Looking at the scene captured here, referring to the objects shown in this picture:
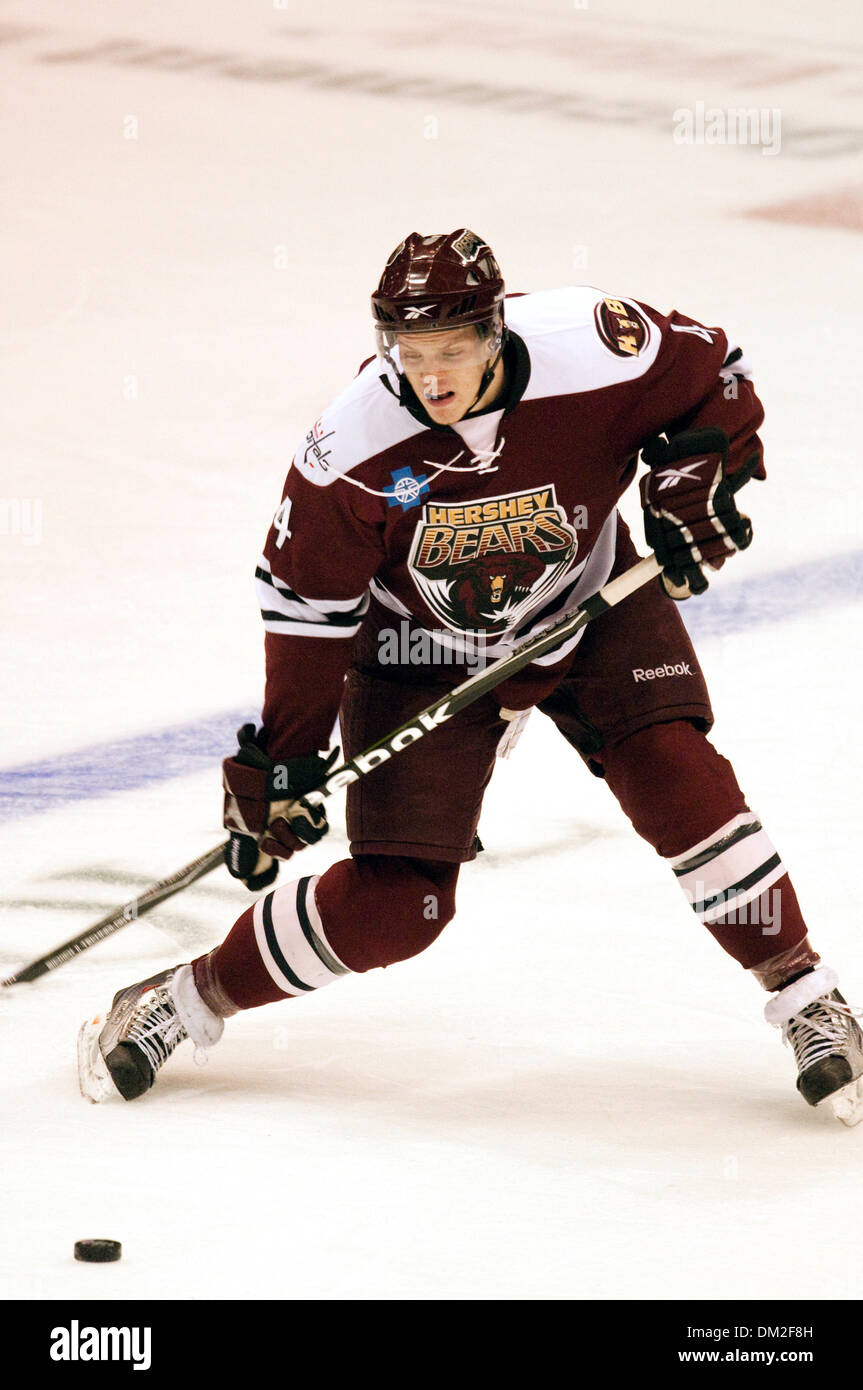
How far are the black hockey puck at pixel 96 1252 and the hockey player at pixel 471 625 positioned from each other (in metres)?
0.54

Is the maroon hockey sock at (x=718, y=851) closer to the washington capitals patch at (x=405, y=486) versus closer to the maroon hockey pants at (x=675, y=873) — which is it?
the maroon hockey pants at (x=675, y=873)

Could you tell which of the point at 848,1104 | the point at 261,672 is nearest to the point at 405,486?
the point at 848,1104

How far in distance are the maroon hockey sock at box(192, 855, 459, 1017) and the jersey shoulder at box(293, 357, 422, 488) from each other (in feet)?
1.90

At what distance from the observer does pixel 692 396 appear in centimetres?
278

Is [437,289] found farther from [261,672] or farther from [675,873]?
[261,672]

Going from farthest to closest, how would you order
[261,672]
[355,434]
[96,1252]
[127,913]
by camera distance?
1. [261,672]
2. [127,913]
3. [355,434]
4. [96,1252]

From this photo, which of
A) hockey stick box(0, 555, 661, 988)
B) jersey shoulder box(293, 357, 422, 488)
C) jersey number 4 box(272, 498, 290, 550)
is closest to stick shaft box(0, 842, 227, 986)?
hockey stick box(0, 555, 661, 988)

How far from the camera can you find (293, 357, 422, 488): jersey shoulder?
2.65 meters

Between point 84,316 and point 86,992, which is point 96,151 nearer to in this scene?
point 84,316

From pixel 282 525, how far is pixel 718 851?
0.76 meters

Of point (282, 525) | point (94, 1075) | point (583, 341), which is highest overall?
point (583, 341)

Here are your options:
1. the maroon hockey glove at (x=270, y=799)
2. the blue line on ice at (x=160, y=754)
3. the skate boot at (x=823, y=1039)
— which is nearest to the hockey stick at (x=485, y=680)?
the maroon hockey glove at (x=270, y=799)

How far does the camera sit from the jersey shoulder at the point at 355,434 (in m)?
2.65
